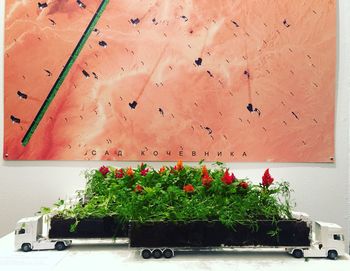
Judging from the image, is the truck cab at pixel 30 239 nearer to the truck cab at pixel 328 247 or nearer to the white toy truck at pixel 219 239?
the white toy truck at pixel 219 239

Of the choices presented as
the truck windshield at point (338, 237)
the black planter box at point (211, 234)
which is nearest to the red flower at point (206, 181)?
the black planter box at point (211, 234)

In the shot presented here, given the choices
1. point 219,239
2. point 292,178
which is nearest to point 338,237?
point 219,239

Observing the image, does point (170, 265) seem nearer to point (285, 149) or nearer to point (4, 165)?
point (285, 149)

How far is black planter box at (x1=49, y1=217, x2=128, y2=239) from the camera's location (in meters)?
1.38

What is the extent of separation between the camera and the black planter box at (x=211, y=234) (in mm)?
1290

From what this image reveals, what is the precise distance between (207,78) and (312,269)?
1107 millimetres

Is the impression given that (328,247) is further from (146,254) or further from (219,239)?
(146,254)

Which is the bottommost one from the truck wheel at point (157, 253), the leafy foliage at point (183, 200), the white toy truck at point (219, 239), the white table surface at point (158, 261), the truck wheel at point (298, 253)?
the white table surface at point (158, 261)

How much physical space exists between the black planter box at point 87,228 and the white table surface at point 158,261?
6 cm

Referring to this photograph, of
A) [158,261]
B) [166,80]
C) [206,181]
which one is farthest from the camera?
[166,80]

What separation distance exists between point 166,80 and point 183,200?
0.87m

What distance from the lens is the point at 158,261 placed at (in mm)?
1291

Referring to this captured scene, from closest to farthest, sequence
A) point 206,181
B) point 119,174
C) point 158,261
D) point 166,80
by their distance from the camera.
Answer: point 158,261, point 206,181, point 119,174, point 166,80

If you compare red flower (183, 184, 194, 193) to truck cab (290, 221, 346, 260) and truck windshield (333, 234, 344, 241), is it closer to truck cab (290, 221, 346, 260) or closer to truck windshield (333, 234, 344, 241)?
truck cab (290, 221, 346, 260)
